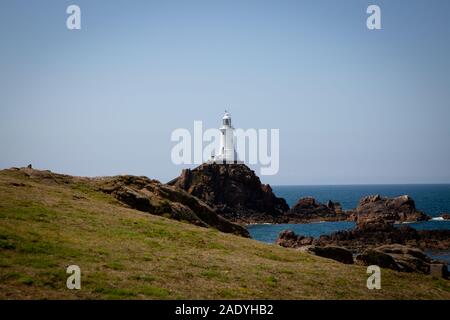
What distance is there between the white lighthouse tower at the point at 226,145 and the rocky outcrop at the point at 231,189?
131 inches

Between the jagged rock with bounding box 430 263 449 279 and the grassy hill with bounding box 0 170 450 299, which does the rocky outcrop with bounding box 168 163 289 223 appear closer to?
the grassy hill with bounding box 0 170 450 299

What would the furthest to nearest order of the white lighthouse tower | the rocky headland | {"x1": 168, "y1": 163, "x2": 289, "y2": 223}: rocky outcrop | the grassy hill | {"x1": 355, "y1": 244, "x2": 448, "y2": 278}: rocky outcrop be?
the white lighthouse tower < {"x1": 168, "y1": 163, "x2": 289, "y2": 223}: rocky outcrop < the rocky headland < {"x1": 355, "y1": 244, "x2": 448, "y2": 278}: rocky outcrop < the grassy hill

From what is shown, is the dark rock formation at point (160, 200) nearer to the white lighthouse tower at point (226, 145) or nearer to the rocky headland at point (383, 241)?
the rocky headland at point (383, 241)

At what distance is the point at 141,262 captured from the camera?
2428cm

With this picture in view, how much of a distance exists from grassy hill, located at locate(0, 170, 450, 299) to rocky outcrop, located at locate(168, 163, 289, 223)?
125296 mm

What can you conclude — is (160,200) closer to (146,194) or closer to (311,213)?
(146,194)

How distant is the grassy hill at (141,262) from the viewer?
65.2 ft

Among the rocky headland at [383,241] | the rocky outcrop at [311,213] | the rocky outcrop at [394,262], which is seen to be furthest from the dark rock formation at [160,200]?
the rocky outcrop at [311,213]

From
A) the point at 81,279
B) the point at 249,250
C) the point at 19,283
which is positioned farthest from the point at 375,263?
the point at 19,283

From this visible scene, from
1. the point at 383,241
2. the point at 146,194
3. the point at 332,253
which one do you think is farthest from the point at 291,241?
the point at 146,194

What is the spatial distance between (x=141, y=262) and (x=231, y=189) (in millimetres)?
139747

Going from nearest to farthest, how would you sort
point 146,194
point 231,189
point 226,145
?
point 146,194 < point 231,189 < point 226,145

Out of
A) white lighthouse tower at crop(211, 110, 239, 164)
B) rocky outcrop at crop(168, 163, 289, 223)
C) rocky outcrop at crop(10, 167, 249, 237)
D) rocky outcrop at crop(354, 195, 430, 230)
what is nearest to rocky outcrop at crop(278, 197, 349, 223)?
rocky outcrop at crop(168, 163, 289, 223)

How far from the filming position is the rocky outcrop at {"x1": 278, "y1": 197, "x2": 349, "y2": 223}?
6127 inches
